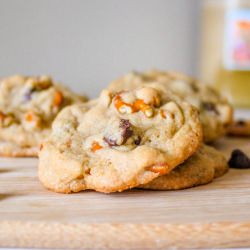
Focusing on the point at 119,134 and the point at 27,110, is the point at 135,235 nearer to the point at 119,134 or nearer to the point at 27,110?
the point at 119,134

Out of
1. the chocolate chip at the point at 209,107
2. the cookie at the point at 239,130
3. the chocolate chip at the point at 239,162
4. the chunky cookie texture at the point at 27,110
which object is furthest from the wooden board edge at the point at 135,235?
the cookie at the point at 239,130

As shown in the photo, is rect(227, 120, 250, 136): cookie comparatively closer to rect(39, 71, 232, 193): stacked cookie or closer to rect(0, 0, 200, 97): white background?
rect(39, 71, 232, 193): stacked cookie

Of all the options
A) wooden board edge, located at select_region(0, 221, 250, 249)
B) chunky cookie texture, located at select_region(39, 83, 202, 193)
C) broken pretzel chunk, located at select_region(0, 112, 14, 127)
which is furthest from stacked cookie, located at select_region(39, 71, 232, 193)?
broken pretzel chunk, located at select_region(0, 112, 14, 127)

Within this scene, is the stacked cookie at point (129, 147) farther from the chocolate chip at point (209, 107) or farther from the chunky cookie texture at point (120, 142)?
the chocolate chip at point (209, 107)

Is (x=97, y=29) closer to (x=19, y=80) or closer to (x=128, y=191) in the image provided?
(x=19, y=80)

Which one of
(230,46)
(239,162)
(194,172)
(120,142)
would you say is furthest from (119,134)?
(230,46)

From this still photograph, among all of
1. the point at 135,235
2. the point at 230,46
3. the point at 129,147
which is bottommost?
the point at 135,235

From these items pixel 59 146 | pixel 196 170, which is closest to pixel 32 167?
pixel 59 146
